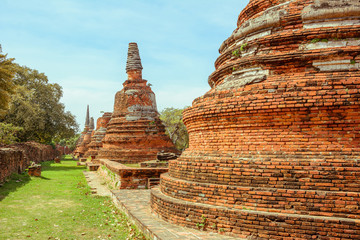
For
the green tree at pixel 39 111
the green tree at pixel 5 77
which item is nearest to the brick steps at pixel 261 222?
the green tree at pixel 5 77

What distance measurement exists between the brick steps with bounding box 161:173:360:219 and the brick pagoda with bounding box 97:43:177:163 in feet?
30.5

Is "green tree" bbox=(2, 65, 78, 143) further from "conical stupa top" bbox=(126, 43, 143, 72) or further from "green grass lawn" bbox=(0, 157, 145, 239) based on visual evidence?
"green grass lawn" bbox=(0, 157, 145, 239)

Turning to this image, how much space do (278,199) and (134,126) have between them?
1126 cm

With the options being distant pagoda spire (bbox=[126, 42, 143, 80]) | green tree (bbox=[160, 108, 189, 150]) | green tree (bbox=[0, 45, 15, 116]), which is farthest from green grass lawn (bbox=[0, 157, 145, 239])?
green tree (bbox=[160, 108, 189, 150])

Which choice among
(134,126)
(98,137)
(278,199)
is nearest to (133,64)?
(134,126)

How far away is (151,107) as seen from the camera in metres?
16.0

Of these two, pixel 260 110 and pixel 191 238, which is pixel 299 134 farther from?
pixel 191 238

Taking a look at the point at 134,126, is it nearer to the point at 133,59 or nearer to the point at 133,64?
the point at 133,64

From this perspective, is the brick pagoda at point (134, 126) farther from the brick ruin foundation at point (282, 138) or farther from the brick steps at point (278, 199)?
the brick steps at point (278, 199)

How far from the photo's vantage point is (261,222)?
455 cm

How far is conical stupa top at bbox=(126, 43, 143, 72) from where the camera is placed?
1682 cm

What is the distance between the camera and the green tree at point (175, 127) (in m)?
32.0

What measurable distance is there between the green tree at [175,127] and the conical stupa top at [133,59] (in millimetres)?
14362

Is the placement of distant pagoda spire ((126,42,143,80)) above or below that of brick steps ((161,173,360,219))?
above
